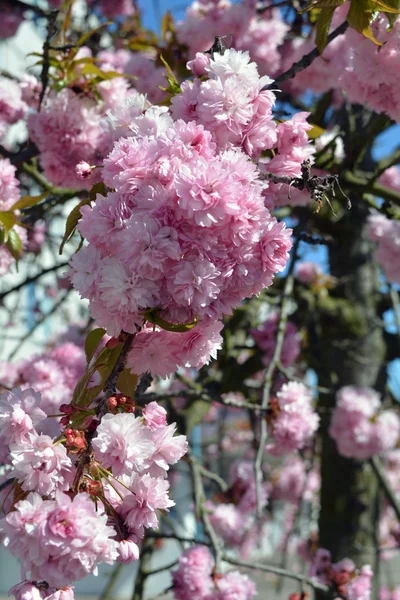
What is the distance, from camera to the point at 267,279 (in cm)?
102

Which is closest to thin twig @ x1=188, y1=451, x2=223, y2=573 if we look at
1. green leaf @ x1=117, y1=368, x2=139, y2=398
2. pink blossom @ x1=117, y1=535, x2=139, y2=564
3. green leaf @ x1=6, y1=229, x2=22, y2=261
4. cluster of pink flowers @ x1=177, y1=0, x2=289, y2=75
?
green leaf @ x1=6, y1=229, x2=22, y2=261

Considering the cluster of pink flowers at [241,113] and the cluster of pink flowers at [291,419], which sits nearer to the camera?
the cluster of pink flowers at [241,113]

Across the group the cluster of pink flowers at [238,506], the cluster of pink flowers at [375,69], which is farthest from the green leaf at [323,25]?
the cluster of pink flowers at [238,506]

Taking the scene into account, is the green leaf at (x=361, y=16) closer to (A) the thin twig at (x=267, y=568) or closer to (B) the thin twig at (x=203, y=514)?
(B) the thin twig at (x=203, y=514)

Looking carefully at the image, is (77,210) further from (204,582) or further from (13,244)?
(204,582)

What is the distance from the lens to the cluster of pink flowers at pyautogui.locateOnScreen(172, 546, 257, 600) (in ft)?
7.15

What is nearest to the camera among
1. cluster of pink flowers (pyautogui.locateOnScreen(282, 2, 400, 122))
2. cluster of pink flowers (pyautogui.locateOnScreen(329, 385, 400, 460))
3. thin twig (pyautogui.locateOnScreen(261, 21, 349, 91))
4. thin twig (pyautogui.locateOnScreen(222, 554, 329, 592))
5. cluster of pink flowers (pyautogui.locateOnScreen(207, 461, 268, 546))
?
thin twig (pyautogui.locateOnScreen(261, 21, 349, 91))

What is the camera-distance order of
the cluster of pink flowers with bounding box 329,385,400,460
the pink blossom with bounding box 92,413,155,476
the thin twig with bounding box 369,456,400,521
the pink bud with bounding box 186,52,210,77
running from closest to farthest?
the pink blossom with bounding box 92,413,155,476 → the pink bud with bounding box 186,52,210,77 → the thin twig with bounding box 369,456,400,521 → the cluster of pink flowers with bounding box 329,385,400,460

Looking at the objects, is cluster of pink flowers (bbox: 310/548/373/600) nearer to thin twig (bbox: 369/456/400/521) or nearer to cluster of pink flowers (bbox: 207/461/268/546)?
thin twig (bbox: 369/456/400/521)

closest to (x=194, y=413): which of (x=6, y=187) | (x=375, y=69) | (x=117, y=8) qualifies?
(x=6, y=187)

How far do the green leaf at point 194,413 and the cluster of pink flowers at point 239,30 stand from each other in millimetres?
1661

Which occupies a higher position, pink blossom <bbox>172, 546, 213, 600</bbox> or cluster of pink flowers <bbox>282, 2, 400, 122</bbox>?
cluster of pink flowers <bbox>282, 2, 400, 122</bbox>

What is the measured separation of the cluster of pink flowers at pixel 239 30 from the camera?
285 centimetres

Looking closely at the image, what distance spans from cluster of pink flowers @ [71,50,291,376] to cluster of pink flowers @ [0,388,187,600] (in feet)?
0.51
